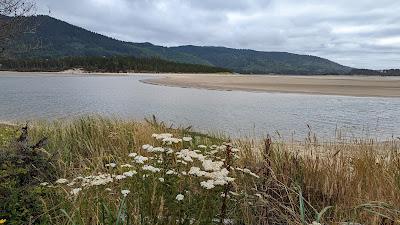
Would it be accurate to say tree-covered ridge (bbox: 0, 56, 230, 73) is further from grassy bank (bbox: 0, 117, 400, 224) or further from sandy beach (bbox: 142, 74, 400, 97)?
grassy bank (bbox: 0, 117, 400, 224)

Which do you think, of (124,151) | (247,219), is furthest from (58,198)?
(124,151)

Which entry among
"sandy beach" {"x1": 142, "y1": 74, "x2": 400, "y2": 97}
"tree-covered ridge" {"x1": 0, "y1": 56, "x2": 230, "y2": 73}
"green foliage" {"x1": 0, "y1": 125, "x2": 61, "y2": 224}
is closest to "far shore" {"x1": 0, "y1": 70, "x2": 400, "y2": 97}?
"sandy beach" {"x1": 142, "y1": 74, "x2": 400, "y2": 97}

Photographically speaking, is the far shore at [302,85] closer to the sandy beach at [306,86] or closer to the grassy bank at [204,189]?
the sandy beach at [306,86]

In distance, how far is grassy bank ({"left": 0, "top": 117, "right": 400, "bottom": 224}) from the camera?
3795 mm

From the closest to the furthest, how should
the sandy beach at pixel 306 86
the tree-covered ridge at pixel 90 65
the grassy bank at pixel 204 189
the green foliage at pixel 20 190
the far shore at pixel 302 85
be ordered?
the grassy bank at pixel 204 189
the green foliage at pixel 20 190
the sandy beach at pixel 306 86
the far shore at pixel 302 85
the tree-covered ridge at pixel 90 65

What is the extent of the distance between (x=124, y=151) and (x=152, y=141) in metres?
0.54

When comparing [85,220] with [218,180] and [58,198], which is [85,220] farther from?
[218,180]

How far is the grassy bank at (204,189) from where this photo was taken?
12.5ft

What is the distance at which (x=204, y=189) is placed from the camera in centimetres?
398

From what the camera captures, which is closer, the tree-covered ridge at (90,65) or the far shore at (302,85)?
the far shore at (302,85)

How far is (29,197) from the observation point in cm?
436

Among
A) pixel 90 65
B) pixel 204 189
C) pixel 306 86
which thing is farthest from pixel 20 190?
pixel 90 65

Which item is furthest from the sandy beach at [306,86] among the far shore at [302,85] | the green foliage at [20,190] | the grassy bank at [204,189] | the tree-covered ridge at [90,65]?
the tree-covered ridge at [90,65]

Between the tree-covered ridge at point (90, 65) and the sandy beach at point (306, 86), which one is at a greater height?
the sandy beach at point (306, 86)
